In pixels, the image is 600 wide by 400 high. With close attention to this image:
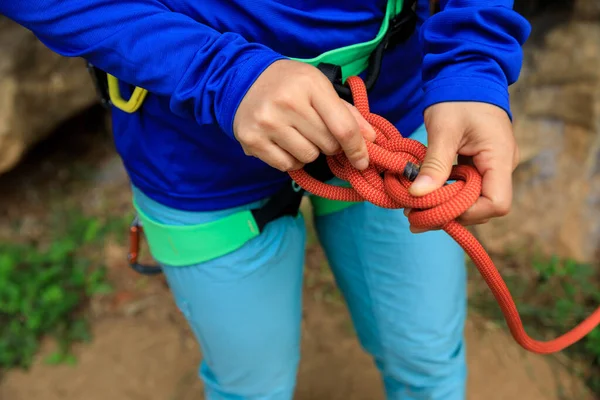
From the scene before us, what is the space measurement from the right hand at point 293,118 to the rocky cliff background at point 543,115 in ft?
4.18

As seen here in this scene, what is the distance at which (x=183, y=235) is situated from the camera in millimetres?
854

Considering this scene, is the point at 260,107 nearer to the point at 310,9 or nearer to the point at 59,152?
the point at 310,9

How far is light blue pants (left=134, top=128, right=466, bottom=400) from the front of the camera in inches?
34.6

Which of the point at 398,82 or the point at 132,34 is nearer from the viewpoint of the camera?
the point at 132,34

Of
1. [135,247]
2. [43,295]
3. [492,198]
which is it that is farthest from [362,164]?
[43,295]

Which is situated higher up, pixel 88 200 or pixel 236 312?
pixel 236 312

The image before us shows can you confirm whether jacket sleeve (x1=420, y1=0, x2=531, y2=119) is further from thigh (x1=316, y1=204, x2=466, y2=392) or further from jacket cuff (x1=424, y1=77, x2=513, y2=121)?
thigh (x1=316, y1=204, x2=466, y2=392)

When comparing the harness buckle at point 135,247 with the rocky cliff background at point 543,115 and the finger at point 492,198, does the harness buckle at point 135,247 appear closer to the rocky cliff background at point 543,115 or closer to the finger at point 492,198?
the finger at point 492,198

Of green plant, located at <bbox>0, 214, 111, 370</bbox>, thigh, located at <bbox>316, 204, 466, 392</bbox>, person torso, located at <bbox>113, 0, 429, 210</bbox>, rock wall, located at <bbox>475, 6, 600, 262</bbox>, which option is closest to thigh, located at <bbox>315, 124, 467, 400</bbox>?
thigh, located at <bbox>316, 204, 466, 392</bbox>

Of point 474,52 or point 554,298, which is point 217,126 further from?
point 554,298

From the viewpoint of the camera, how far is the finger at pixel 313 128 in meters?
0.58

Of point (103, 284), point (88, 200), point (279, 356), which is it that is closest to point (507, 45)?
point (279, 356)

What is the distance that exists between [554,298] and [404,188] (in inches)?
53.0

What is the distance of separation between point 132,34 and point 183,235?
329mm
